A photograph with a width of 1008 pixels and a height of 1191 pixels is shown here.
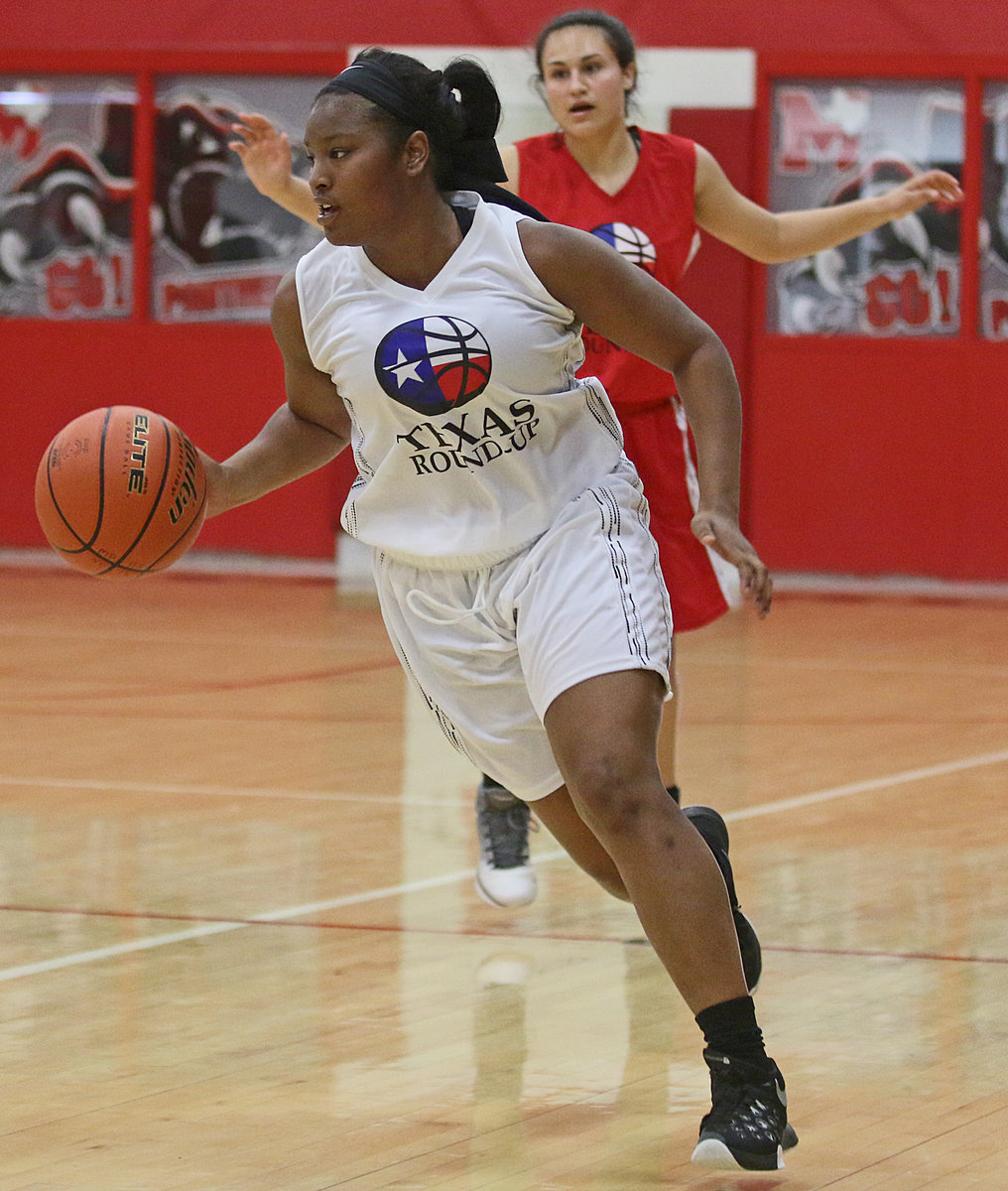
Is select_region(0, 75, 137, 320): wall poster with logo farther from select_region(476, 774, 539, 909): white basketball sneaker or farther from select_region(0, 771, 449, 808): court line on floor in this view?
select_region(476, 774, 539, 909): white basketball sneaker

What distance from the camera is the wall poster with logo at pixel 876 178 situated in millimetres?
10930

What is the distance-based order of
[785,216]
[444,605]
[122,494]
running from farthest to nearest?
[785,216] < [122,494] < [444,605]

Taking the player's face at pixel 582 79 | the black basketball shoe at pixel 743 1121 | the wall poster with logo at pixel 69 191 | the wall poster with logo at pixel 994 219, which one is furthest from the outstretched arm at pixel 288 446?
the wall poster with logo at pixel 69 191

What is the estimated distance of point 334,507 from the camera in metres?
11.5

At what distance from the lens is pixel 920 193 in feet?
15.2

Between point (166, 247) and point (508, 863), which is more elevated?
point (166, 247)

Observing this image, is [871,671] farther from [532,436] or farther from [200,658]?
[532,436]

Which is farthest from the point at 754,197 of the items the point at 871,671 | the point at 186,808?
the point at 186,808

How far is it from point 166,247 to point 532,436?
8.98 m

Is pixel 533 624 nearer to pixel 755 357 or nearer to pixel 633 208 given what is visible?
pixel 633 208

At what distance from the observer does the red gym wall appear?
35.9 ft

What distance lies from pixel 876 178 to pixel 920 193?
6503 mm

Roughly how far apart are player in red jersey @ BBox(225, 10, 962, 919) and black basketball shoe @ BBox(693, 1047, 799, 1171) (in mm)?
1450

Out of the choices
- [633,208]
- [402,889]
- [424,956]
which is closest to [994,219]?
[633,208]
